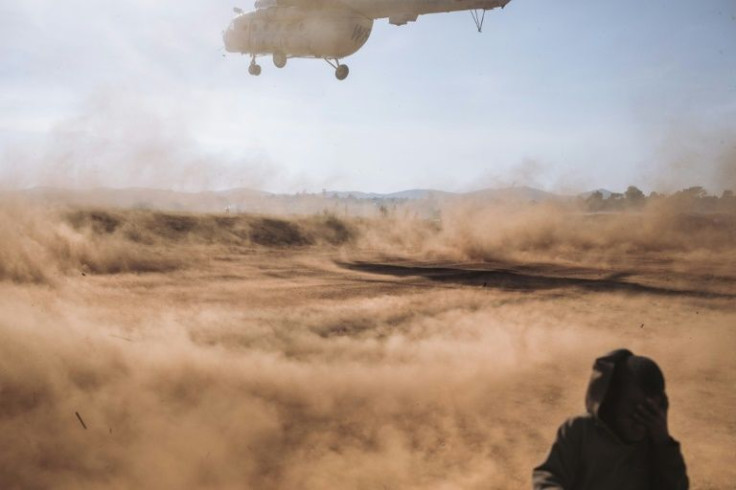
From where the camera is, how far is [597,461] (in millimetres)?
2404

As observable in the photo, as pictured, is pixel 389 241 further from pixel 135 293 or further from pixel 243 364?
pixel 243 364

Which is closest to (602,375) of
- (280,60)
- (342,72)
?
(342,72)

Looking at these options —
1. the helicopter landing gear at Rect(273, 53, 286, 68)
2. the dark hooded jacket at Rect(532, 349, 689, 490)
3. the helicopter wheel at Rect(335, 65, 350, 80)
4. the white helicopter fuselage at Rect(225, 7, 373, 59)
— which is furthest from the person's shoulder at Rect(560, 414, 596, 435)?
the helicopter landing gear at Rect(273, 53, 286, 68)

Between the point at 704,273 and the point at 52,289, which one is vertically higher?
the point at 704,273

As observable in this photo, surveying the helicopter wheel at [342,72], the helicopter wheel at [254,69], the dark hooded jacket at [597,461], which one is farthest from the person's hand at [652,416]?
the helicopter wheel at [254,69]

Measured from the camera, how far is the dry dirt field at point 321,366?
589cm

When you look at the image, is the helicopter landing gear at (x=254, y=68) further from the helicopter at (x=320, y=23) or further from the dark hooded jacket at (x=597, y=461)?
the dark hooded jacket at (x=597, y=461)

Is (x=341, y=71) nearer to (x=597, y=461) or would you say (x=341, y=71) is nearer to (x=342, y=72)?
(x=342, y=72)

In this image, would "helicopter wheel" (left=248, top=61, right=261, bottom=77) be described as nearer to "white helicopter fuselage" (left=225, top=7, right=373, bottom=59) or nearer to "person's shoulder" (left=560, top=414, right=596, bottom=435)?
"white helicopter fuselage" (left=225, top=7, right=373, bottom=59)

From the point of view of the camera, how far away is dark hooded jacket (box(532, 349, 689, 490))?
2301 millimetres

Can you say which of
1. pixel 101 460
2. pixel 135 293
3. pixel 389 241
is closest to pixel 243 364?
pixel 101 460

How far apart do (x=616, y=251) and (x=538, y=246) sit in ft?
13.0

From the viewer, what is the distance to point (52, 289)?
15.0 metres

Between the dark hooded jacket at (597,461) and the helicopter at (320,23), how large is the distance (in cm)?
1654
